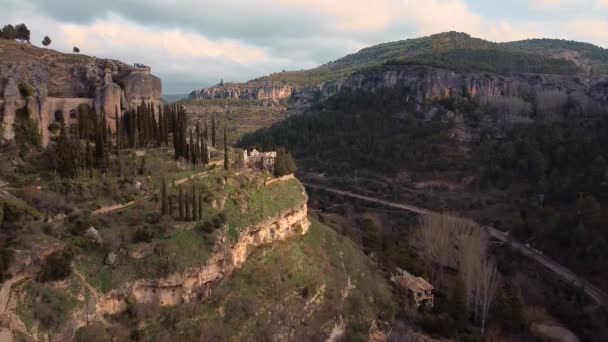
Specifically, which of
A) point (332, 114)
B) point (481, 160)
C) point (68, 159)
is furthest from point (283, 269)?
point (332, 114)

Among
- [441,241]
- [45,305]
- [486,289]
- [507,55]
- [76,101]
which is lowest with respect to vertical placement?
[486,289]

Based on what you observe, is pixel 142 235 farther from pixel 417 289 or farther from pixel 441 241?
pixel 441 241

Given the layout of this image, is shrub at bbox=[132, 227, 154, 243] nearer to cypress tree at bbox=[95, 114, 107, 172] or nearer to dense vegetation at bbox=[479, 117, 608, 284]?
cypress tree at bbox=[95, 114, 107, 172]

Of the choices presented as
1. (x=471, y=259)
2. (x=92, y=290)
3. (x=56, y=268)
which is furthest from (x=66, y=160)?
(x=471, y=259)

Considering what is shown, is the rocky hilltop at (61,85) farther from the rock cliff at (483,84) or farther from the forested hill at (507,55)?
the forested hill at (507,55)

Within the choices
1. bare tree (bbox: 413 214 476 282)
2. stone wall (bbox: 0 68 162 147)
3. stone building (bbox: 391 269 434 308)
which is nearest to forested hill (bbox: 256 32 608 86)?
bare tree (bbox: 413 214 476 282)
